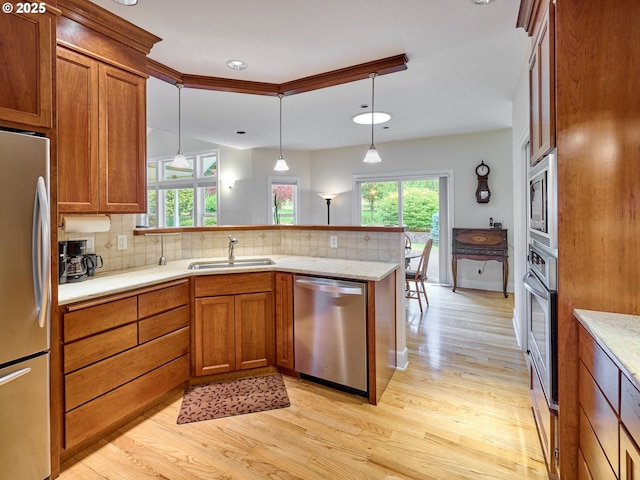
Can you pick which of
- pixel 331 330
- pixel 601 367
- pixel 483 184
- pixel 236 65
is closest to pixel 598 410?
pixel 601 367

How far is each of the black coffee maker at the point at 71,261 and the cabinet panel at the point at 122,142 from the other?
286mm

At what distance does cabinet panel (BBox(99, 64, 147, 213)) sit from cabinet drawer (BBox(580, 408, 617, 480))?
8.96ft

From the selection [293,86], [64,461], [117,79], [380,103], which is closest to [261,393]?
[64,461]

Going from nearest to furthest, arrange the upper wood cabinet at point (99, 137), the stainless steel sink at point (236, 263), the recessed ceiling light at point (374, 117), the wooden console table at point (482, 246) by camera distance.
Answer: the upper wood cabinet at point (99, 137) < the stainless steel sink at point (236, 263) < the recessed ceiling light at point (374, 117) < the wooden console table at point (482, 246)

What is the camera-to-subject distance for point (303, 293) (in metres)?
2.41

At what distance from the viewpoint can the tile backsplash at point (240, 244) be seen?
2.42 metres

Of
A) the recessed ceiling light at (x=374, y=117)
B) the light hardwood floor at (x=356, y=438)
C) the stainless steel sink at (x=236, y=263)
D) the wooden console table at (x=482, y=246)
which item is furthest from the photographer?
the wooden console table at (x=482, y=246)

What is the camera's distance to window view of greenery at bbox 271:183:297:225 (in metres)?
6.86

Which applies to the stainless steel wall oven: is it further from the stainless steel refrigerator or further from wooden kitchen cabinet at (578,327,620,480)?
the stainless steel refrigerator

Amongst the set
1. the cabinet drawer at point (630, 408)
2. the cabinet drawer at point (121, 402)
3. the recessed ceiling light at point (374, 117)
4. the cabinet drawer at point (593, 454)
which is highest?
the recessed ceiling light at point (374, 117)

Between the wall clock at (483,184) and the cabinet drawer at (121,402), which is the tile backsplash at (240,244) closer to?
the cabinet drawer at (121,402)

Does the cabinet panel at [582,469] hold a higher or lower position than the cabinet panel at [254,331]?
lower

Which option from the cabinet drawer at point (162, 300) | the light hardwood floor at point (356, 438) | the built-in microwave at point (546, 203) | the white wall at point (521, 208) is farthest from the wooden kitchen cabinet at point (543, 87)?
the cabinet drawer at point (162, 300)

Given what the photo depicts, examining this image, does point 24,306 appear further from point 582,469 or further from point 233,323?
point 582,469
